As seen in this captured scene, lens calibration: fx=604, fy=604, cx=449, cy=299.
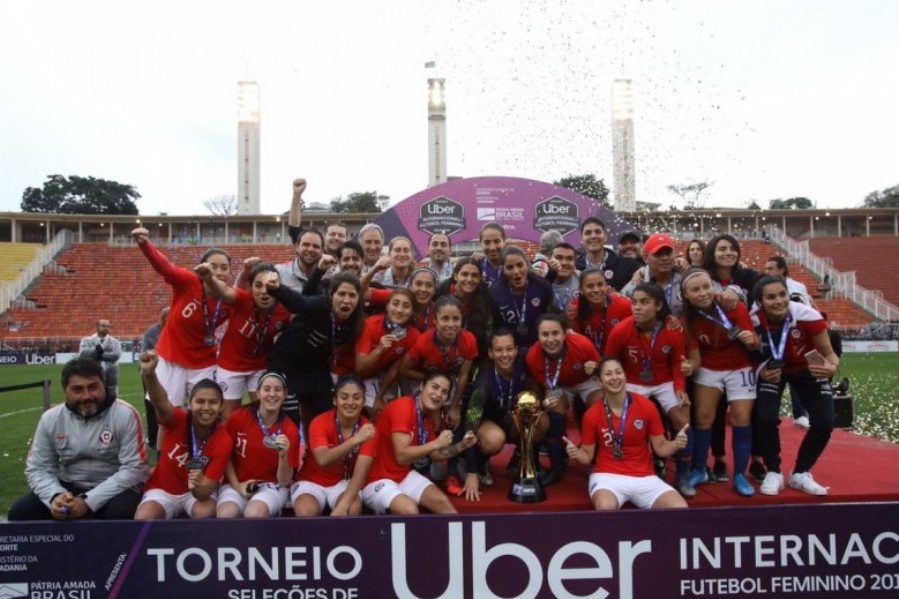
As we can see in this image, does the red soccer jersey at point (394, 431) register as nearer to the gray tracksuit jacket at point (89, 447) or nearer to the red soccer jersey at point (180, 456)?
the red soccer jersey at point (180, 456)

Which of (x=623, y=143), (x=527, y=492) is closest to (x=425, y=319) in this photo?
(x=527, y=492)

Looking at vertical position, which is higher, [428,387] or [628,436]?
[428,387]

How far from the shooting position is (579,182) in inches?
1449

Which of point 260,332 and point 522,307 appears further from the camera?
point 522,307

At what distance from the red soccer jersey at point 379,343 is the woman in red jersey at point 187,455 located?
0.95m

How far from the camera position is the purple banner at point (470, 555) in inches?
120

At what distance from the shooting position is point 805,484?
12.6 ft

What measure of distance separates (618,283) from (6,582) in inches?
178

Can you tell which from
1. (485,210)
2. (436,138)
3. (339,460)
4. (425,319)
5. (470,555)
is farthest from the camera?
(436,138)

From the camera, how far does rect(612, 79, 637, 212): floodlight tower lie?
2633 cm

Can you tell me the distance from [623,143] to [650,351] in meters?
27.2

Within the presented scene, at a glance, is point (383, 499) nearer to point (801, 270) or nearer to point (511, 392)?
point (511, 392)

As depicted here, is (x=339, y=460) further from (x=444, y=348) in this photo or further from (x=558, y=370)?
(x=558, y=370)

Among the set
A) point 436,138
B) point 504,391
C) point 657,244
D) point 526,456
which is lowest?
point 526,456
